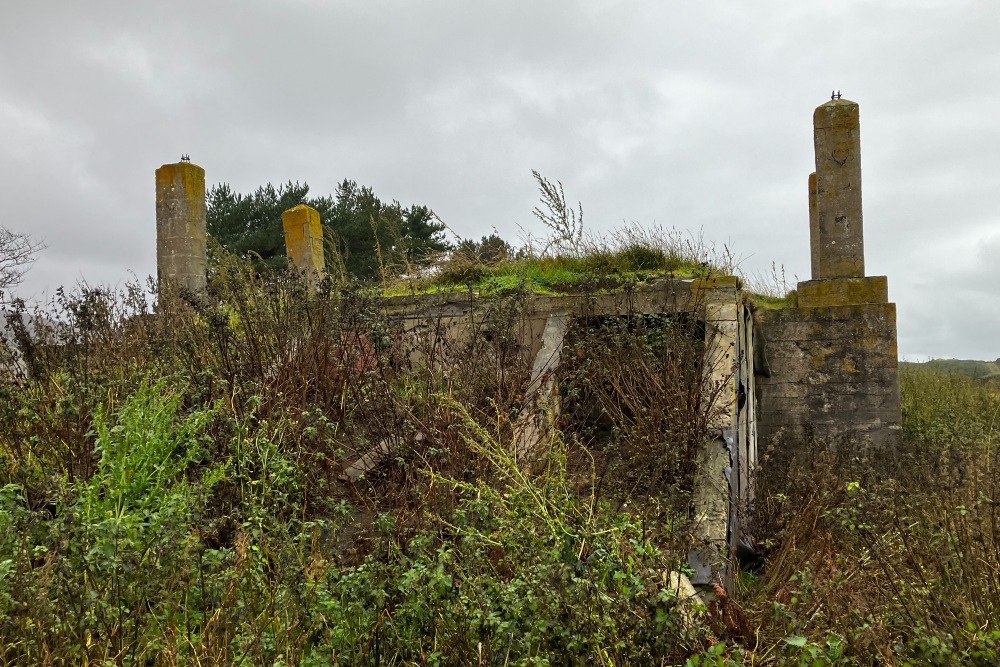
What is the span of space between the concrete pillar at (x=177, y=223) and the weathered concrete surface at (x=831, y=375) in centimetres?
840

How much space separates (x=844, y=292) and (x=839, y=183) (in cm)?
141

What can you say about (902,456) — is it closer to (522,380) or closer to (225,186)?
(522,380)

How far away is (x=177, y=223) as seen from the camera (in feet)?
37.7

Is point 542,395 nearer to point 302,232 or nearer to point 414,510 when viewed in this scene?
point 414,510

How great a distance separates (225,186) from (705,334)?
21936 mm

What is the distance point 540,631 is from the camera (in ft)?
8.68

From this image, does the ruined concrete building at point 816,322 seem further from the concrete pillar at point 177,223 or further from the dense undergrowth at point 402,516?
the concrete pillar at point 177,223

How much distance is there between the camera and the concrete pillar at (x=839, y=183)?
9008mm

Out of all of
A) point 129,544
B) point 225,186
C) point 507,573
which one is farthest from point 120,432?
point 225,186

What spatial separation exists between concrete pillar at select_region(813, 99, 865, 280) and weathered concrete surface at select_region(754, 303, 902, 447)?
26.8 inches

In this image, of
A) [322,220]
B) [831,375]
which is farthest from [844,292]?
[322,220]

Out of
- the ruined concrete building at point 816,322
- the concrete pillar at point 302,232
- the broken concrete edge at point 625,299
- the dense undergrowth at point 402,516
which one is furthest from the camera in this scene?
the concrete pillar at point 302,232

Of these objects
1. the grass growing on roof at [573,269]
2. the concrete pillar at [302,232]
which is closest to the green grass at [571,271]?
the grass growing on roof at [573,269]

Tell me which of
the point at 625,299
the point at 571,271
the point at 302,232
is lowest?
the point at 625,299
